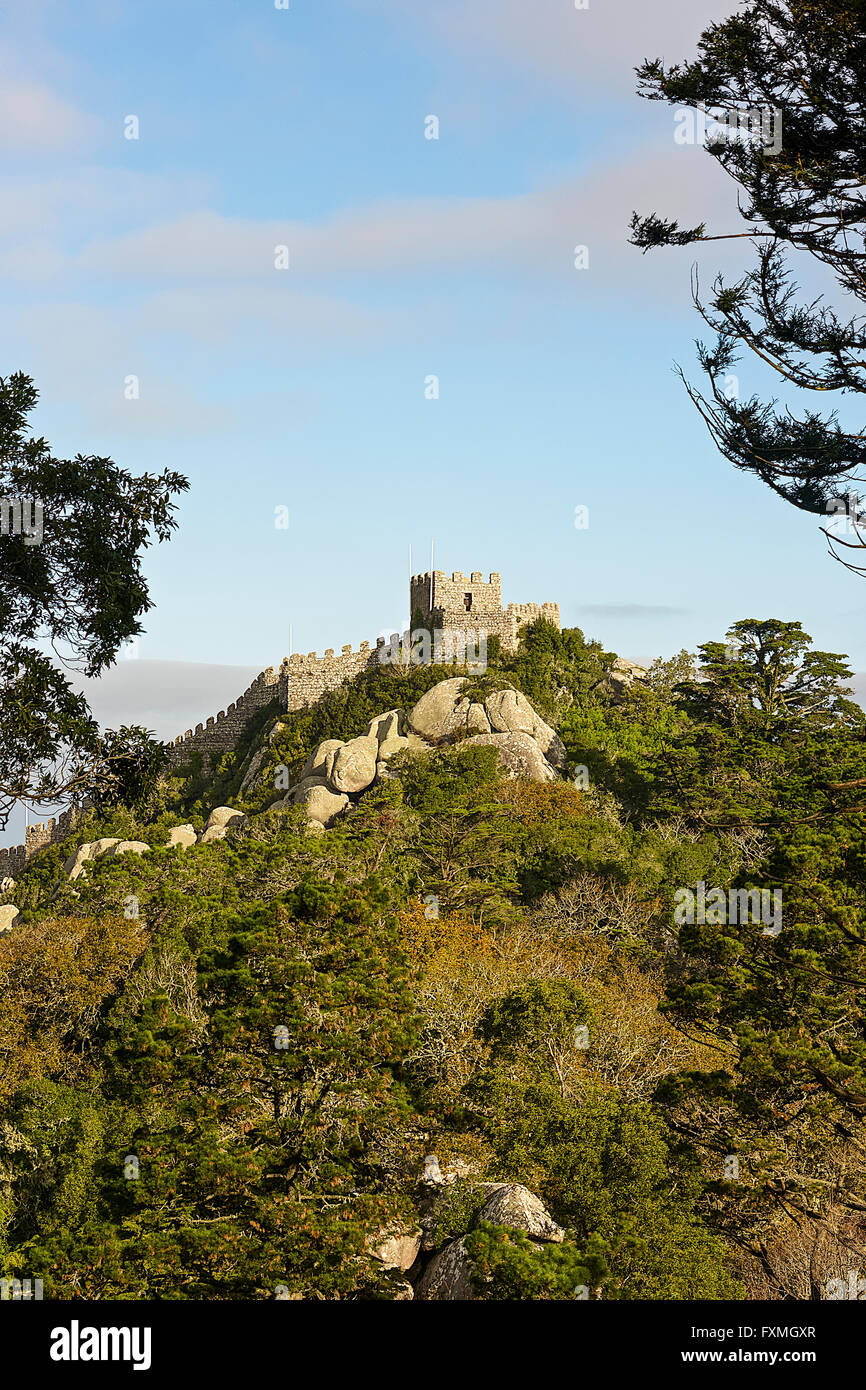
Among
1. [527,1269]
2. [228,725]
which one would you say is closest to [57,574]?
[527,1269]

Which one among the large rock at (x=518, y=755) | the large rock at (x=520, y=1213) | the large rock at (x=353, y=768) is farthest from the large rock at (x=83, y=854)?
the large rock at (x=520, y=1213)

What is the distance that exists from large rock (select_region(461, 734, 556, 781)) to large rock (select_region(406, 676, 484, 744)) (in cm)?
113

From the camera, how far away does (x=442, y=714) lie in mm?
42688

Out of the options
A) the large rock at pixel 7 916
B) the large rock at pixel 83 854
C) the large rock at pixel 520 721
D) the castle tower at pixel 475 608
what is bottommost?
the large rock at pixel 7 916

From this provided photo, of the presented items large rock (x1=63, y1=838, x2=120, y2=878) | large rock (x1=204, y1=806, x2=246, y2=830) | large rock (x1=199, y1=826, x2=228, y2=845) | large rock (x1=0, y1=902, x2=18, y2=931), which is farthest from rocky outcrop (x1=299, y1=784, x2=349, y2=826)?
large rock (x1=0, y1=902, x2=18, y2=931)

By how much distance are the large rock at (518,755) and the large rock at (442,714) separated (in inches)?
44.5

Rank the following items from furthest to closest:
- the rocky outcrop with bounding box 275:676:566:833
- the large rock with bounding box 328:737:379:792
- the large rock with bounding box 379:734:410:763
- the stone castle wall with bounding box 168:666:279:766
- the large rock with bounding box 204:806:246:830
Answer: the stone castle wall with bounding box 168:666:279:766 → the large rock with bounding box 204:806:246:830 → the large rock with bounding box 379:734:410:763 → the large rock with bounding box 328:737:379:792 → the rocky outcrop with bounding box 275:676:566:833

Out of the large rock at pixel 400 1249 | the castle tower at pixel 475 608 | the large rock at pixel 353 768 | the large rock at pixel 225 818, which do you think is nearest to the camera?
the large rock at pixel 400 1249

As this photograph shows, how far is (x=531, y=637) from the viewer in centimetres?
4772

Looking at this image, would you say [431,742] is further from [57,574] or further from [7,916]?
[57,574]

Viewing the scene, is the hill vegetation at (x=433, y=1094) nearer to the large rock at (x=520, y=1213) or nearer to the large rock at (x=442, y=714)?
the large rock at (x=520, y=1213)

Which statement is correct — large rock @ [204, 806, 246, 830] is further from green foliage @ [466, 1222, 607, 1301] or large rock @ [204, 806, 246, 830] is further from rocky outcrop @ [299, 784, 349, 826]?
green foliage @ [466, 1222, 607, 1301]

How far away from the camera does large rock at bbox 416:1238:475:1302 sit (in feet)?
53.6

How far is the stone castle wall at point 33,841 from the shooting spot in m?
55.2
